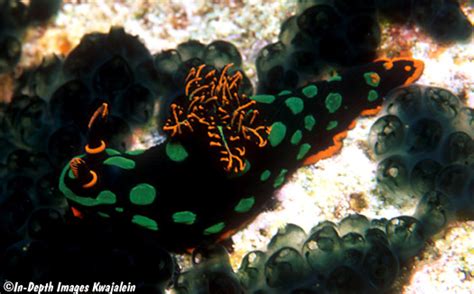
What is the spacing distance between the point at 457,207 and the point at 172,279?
267cm

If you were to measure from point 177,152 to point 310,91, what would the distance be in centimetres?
155

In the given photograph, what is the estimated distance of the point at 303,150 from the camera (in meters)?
4.34

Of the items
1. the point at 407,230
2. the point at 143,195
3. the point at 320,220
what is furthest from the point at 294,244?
the point at 143,195

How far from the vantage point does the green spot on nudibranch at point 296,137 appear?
4.20 meters

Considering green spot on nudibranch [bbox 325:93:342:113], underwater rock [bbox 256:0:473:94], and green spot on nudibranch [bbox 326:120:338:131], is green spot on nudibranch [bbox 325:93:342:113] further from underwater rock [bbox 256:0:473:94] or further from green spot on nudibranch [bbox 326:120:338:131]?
underwater rock [bbox 256:0:473:94]

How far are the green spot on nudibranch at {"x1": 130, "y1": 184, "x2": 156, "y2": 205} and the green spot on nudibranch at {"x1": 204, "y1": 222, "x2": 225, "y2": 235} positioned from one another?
0.67 m

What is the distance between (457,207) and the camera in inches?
150

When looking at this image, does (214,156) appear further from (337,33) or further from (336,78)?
(337,33)

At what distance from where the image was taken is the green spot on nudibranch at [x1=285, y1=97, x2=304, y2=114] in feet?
13.8

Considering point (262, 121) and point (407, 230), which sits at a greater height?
point (262, 121)

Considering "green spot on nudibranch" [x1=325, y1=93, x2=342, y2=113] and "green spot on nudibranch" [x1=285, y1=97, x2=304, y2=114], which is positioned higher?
"green spot on nudibranch" [x1=285, y1=97, x2=304, y2=114]

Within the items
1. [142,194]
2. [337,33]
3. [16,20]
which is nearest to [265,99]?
[337,33]

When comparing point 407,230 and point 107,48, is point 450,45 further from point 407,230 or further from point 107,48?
point 107,48

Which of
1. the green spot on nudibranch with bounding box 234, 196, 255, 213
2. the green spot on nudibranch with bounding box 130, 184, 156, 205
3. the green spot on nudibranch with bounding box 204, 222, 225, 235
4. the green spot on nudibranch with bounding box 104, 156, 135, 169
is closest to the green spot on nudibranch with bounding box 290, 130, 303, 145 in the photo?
the green spot on nudibranch with bounding box 234, 196, 255, 213
